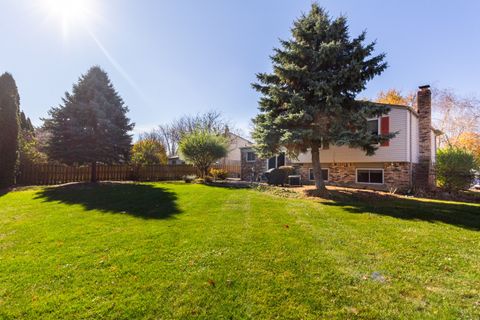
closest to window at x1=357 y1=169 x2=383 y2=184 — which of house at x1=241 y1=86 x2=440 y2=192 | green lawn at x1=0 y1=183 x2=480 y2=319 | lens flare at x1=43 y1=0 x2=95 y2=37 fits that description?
house at x1=241 y1=86 x2=440 y2=192

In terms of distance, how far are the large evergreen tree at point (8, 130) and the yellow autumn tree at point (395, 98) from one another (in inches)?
1262

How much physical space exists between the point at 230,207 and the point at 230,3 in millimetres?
8313

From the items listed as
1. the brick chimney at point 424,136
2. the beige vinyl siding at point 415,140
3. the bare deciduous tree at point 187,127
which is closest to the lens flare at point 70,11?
the beige vinyl siding at point 415,140

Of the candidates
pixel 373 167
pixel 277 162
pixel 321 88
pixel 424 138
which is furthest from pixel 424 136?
pixel 277 162

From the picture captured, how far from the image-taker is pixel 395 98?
26375 millimetres

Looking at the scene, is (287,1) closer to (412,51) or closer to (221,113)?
(412,51)

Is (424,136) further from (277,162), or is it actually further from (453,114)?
(453,114)

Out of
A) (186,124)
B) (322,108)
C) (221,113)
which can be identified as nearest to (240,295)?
(322,108)

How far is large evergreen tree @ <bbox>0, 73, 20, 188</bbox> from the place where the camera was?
13453 millimetres

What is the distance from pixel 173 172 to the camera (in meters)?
20.0

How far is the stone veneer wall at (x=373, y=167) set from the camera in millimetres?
11891

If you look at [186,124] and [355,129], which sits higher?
[186,124]

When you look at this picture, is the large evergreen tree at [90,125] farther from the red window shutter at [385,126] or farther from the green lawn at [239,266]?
the red window shutter at [385,126]

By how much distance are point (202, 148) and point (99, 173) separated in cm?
793
